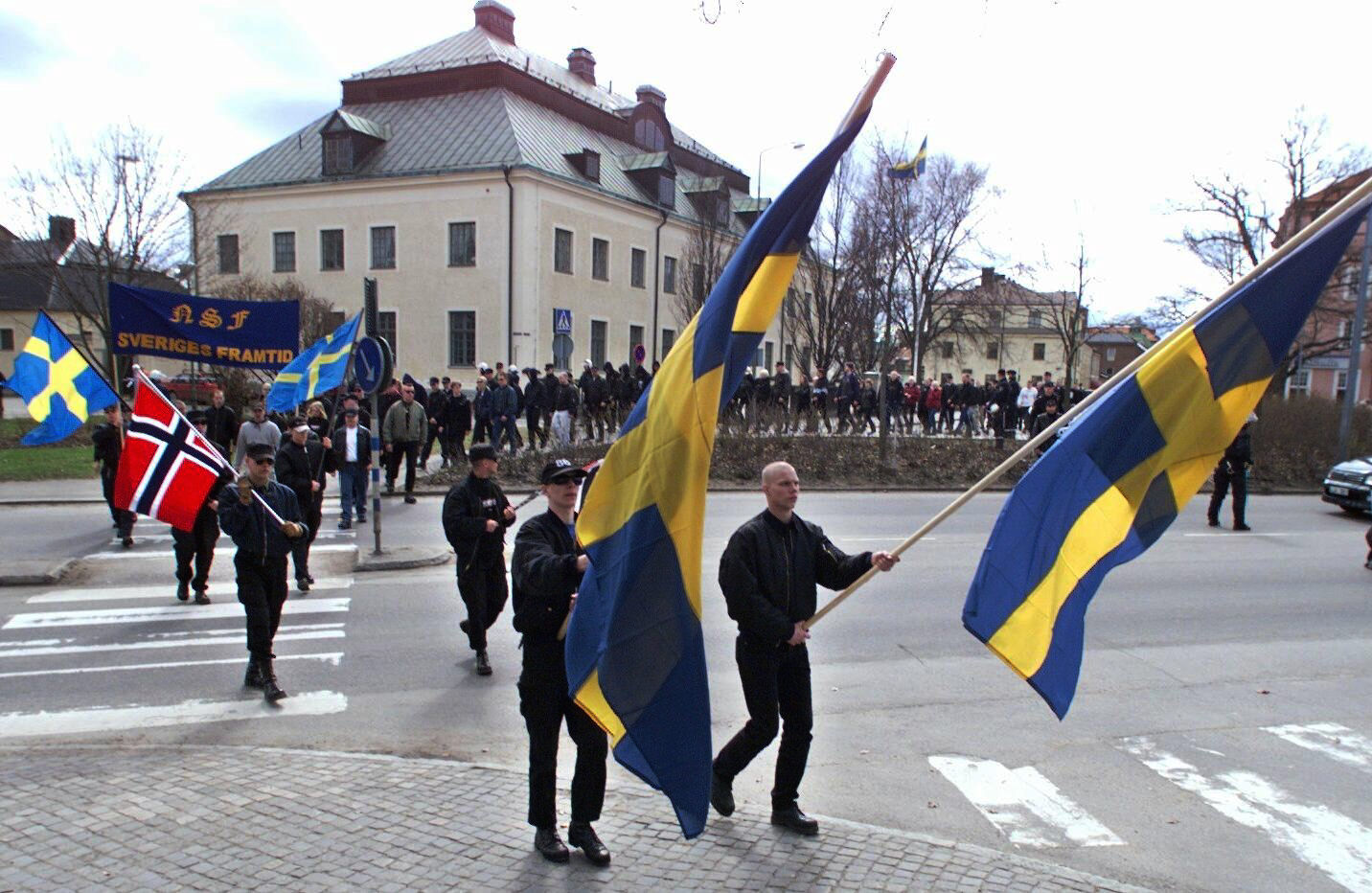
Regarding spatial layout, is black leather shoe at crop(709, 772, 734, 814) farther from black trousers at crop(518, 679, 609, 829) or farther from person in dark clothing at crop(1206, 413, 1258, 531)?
person in dark clothing at crop(1206, 413, 1258, 531)

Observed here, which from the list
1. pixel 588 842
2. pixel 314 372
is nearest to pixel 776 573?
pixel 588 842

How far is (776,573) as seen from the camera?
4.89 meters

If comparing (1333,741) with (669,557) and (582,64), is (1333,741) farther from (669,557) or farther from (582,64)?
(582,64)

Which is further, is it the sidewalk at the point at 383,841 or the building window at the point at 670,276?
the building window at the point at 670,276

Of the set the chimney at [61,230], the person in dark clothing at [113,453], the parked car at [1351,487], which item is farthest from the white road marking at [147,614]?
the chimney at [61,230]

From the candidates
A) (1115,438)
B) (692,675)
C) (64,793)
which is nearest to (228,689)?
(64,793)

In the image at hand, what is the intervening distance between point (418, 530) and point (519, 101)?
34.9 meters

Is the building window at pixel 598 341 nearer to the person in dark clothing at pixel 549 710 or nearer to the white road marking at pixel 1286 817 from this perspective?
the white road marking at pixel 1286 817

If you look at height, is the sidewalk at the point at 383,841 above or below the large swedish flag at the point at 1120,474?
below

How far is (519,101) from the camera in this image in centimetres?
4478

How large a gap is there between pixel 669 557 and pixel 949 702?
155 inches

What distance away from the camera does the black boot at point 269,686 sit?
22.9 feet

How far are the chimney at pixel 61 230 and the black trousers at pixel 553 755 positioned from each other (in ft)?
90.1

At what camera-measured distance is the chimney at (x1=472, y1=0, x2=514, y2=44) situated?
49000 mm
